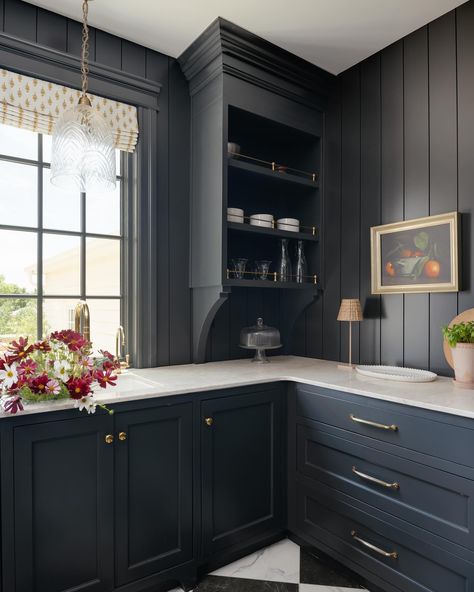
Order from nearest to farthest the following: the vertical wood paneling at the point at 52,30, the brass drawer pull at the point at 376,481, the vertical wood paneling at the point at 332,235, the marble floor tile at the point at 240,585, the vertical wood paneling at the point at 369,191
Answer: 1. the brass drawer pull at the point at 376,481
2. the marble floor tile at the point at 240,585
3. the vertical wood paneling at the point at 52,30
4. the vertical wood paneling at the point at 369,191
5. the vertical wood paneling at the point at 332,235

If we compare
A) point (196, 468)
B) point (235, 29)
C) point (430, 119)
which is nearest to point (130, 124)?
point (235, 29)

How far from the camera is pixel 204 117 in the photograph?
240cm

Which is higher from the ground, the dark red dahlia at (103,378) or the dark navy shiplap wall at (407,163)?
the dark navy shiplap wall at (407,163)

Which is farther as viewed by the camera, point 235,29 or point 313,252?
point 313,252

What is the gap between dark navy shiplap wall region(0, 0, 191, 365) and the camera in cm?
232

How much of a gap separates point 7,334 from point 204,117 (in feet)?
5.12

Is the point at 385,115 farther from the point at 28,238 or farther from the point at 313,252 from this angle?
the point at 28,238

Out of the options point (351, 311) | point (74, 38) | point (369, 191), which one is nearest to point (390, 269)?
point (351, 311)

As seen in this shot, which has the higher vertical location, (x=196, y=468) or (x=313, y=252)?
(x=313, y=252)

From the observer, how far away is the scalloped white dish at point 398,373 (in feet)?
6.32

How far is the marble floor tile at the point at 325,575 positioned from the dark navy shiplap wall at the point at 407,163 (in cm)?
105

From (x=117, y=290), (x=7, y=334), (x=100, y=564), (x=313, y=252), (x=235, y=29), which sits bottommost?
(x=100, y=564)

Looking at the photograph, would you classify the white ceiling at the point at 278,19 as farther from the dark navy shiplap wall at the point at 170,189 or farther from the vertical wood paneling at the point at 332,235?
the vertical wood paneling at the point at 332,235

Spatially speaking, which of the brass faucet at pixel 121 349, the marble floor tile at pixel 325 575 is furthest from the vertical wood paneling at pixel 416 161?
the brass faucet at pixel 121 349
